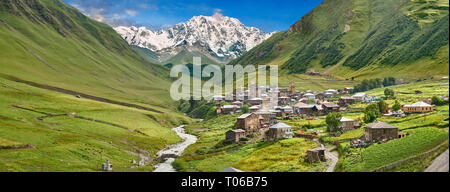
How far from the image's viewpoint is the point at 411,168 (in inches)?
1396

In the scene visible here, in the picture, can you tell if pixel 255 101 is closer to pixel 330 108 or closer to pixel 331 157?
pixel 330 108

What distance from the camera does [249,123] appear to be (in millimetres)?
100438

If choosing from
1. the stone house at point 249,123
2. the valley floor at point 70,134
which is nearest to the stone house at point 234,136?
the stone house at point 249,123

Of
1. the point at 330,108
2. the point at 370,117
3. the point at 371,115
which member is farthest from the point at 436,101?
the point at 330,108

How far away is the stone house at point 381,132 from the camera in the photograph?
187ft

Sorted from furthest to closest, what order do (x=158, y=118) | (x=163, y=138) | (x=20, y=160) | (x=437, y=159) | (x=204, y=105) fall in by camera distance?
(x=204, y=105) → (x=158, y=118) → (x=163, y=138) → (x=20, y=160) → (x=437, y=159)

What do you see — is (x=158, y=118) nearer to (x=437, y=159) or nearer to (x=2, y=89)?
(x=2, y=89)

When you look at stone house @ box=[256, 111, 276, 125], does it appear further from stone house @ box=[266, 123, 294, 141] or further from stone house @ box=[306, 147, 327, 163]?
stone house @ box=[306, 147, 327, 163]

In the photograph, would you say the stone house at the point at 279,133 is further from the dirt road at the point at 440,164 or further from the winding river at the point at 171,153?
the dirt road at the point at 440,164

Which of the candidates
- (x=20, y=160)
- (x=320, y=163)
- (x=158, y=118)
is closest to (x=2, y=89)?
(x=158, y=118)

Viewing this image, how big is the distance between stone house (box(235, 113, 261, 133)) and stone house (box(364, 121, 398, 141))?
1610 inches

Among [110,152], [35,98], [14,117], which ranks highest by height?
[35,98]

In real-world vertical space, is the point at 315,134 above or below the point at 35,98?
below
